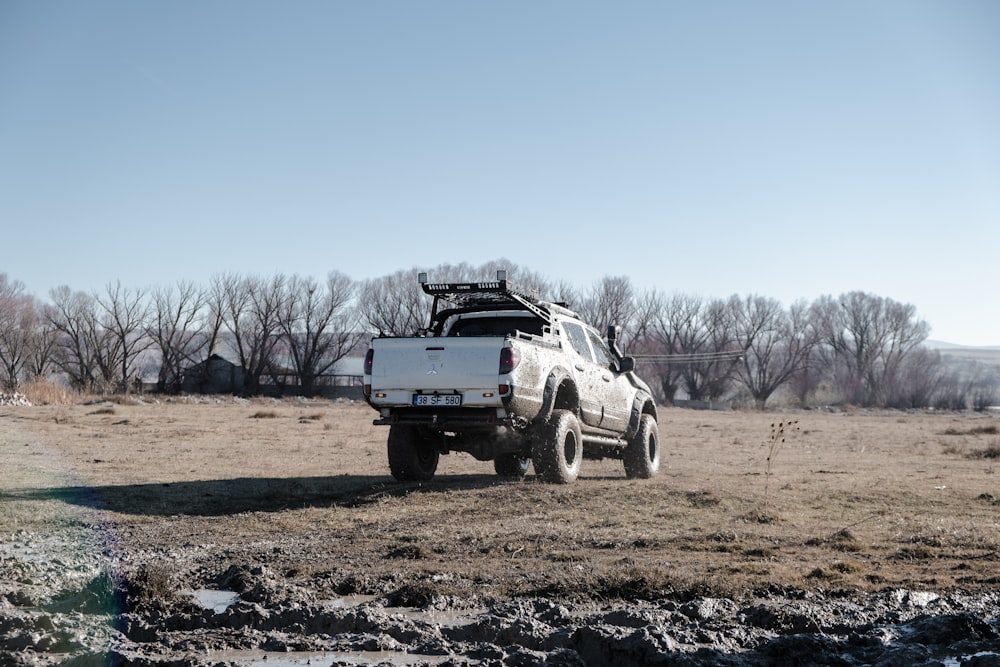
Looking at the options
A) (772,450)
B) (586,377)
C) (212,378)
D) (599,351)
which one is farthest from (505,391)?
(212,378)

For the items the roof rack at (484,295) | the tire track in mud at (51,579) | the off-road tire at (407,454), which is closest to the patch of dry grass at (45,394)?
the tire track in mud at (51,579)

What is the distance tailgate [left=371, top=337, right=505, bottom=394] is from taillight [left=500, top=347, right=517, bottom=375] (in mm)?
46

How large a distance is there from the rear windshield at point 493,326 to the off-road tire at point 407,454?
1635mm

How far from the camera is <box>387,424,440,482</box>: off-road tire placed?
1151 cm

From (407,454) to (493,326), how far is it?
Answer: 2244 millimetres

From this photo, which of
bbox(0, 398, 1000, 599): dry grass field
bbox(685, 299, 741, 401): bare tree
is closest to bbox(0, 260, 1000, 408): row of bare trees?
bbox(685, 299, 741, 401): bare tree

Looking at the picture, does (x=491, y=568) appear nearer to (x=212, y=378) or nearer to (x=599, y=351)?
(x=599, y=351)

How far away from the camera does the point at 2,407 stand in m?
29.3

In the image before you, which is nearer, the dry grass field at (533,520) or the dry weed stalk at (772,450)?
the dry grass field at (533,520)

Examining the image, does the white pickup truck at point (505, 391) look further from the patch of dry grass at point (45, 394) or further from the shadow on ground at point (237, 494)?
the patch of dry grass at point (45, 394)

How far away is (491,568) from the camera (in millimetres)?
6566

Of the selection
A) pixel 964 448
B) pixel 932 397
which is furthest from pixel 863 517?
pixel 932 397

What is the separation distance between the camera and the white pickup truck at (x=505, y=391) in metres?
10.6

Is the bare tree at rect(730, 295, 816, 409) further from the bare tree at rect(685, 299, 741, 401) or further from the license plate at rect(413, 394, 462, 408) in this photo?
the license plate at rect(413, 394, 462, 408)
